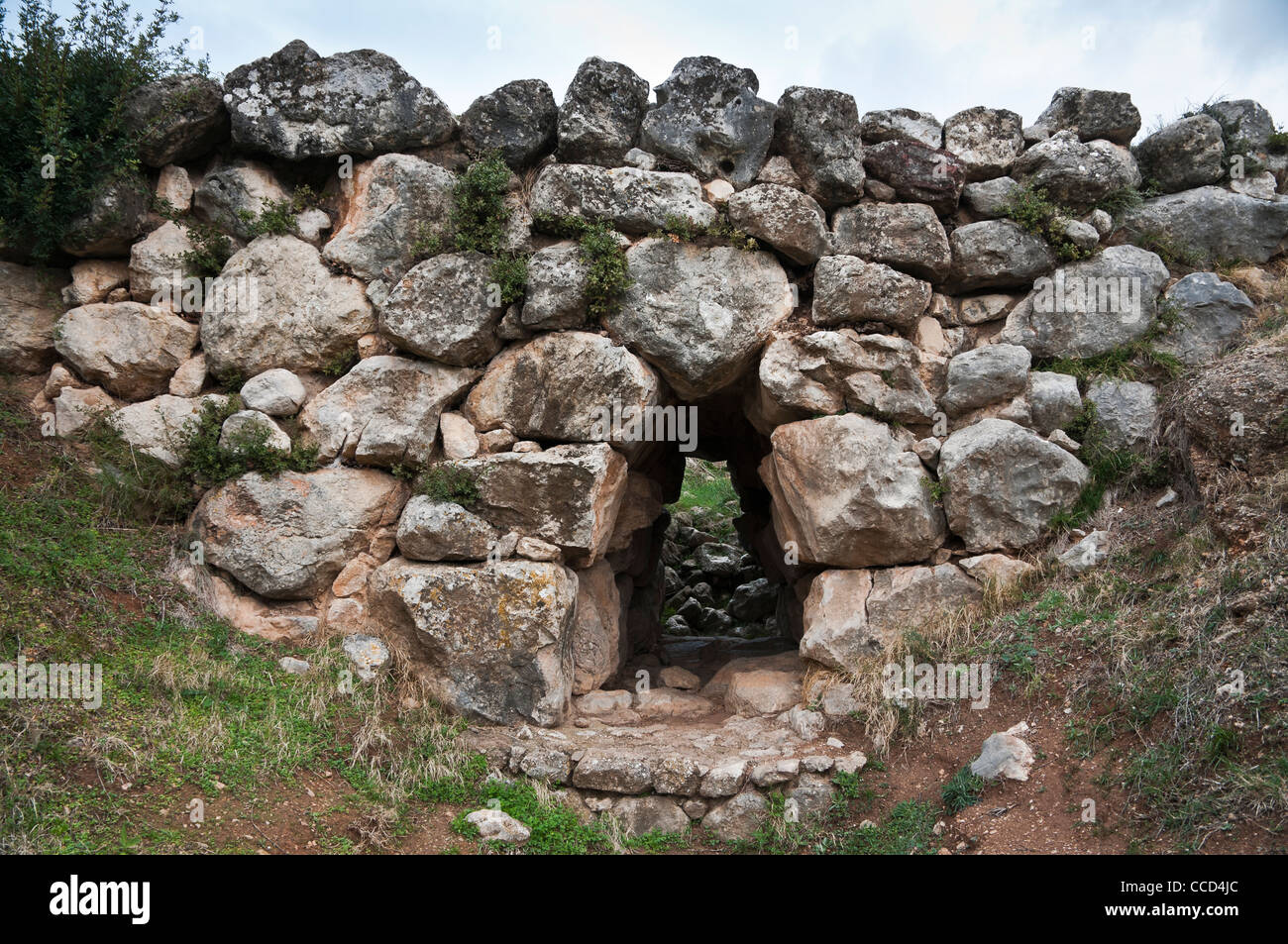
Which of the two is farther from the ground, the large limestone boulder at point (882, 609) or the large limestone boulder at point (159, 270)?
the large limestone boulder at point (159, 270)

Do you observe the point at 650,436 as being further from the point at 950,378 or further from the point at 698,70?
the point at 698,70

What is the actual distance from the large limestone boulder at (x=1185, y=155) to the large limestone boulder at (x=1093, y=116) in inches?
10.9

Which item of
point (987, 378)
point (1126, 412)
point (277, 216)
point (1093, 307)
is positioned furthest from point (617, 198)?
point (1126, 412)

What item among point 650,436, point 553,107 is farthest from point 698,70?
point 650,436

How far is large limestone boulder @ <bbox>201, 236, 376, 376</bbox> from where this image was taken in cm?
691

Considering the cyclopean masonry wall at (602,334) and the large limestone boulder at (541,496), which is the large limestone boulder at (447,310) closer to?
the cyclopean masonry wall at (602,334)

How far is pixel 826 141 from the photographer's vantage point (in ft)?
23.6

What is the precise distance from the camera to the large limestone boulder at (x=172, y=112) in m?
6.93

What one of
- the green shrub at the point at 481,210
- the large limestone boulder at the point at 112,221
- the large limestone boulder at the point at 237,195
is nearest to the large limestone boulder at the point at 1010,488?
the green shrub at the point at 481,210

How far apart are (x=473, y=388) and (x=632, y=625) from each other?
402cm

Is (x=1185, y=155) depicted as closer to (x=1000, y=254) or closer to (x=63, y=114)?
(x=1000, y=254)

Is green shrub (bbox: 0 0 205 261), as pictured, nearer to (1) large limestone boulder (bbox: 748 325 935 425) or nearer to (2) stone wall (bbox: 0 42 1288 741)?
(2) stone wall (bbox: 0 42 1288 741)

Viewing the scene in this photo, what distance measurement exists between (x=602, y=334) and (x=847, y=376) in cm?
206

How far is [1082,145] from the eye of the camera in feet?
24.0
